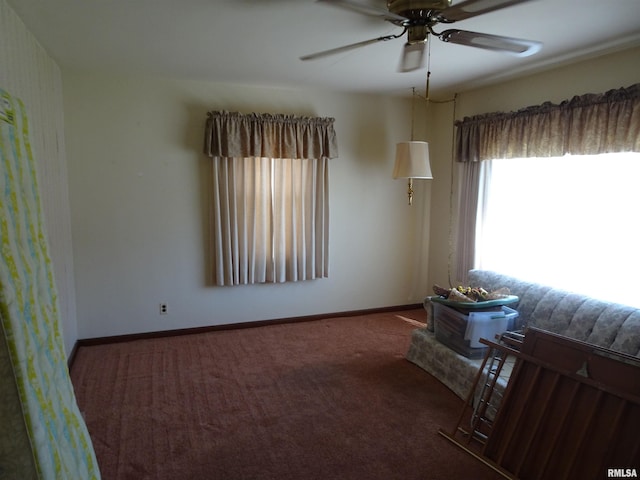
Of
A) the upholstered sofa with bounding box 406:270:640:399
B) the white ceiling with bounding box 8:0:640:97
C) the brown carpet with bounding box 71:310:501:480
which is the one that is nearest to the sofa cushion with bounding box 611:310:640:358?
the upholstered sofa with bounding box 406:270:640:399

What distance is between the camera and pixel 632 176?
2805 millimetres

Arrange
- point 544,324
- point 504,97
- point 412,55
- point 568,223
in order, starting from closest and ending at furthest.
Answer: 1. point 412,55
2. point 544,324
3. point 568,223
4. point 504,97

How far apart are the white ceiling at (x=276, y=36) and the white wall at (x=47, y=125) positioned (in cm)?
12

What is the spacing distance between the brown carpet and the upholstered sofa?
0.14 meters

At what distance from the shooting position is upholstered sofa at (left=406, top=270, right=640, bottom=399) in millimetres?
2418

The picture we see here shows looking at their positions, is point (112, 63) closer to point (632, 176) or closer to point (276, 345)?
point (276, 345)

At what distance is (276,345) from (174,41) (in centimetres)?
261

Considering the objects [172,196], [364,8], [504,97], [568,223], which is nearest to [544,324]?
[568,223]

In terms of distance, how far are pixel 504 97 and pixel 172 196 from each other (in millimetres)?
3234

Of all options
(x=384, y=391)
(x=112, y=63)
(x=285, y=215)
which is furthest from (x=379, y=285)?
(x=112, y=63)

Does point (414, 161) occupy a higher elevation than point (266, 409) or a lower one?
higher

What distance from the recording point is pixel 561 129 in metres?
3.14

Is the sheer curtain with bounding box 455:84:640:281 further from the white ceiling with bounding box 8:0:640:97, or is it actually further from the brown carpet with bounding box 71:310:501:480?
the brown carpet with bounding box 71:310:501:480

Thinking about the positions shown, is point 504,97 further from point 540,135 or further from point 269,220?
point 269,220
